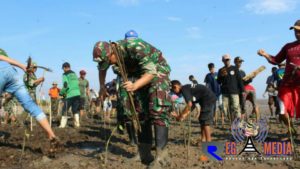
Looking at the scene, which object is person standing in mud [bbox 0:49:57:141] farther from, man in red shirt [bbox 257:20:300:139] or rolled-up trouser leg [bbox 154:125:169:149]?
man in red shirt [bbox 257:20:300:139]

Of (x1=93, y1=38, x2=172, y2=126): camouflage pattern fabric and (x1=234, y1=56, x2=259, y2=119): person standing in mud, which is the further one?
(x1=234, y1=56, x2=259, y2=119): person standing in mud

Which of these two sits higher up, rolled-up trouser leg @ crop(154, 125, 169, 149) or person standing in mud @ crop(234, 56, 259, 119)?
person standing in mud @ crop(234, 56, 259, 119)

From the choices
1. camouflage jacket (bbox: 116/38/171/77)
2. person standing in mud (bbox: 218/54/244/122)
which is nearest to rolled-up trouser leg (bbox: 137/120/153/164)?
camouflage jacket (bbox: 116/38/171/77)

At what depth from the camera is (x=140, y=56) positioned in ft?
14.3

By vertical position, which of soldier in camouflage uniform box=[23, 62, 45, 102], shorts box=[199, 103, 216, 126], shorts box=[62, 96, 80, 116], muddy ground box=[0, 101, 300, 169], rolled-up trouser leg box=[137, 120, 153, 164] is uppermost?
soldier in camouflage uniform box=[23, 62, 45, 102]

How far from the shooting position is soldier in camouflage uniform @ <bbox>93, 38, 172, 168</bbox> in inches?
170

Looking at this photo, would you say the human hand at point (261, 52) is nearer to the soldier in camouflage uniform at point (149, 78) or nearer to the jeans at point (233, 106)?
the soldier in camouflage uniform at point (149, 78)

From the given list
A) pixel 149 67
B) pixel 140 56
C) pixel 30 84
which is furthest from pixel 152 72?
pixel 30 84

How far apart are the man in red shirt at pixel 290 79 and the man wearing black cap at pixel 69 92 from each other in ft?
19.7

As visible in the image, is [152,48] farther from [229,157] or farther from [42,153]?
[42,153]

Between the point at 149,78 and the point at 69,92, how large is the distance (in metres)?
6.54

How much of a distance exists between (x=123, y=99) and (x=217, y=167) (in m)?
1.88

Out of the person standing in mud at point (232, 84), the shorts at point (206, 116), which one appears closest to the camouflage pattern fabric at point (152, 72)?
the shorts at point (206, 116)
